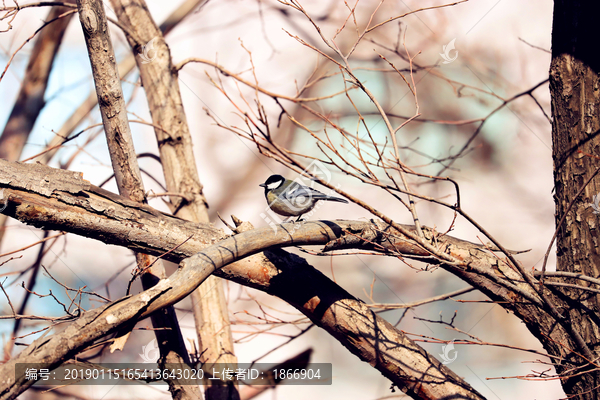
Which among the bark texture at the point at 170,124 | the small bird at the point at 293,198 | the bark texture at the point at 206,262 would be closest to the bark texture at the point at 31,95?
the bark texture at the point at 170,124

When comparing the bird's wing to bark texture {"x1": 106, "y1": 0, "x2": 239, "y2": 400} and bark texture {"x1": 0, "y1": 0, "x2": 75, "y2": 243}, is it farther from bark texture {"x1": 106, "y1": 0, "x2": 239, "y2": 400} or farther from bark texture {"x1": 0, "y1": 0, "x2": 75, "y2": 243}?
bark texture {"x1": 0, "y1": 0, "x2": 75, "y2": 243}

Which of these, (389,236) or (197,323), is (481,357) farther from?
(197,323)

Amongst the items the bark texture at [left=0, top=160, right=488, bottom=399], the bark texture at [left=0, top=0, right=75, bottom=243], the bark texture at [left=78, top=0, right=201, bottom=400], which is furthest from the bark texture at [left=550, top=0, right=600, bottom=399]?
the bark texture at [left=0, top=0, right=75, bottom=243]

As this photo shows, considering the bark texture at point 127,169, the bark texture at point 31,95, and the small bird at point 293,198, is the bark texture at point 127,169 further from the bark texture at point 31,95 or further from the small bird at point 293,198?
the bark texture at point 31,95

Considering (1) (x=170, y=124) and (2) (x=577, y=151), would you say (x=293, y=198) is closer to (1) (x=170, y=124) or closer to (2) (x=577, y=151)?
(1) (x=170, y=124)

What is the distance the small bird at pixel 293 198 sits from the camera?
3.99 ft

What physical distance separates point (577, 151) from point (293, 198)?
84 cm

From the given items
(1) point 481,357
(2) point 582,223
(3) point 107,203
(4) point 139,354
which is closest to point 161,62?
(3) point 107,203

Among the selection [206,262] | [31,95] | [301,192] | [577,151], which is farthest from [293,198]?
[31,95]

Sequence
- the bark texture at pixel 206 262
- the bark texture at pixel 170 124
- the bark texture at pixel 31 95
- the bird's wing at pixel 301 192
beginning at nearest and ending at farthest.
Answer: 1. the bark texture at pixel 206 262
2. the bird's wing at pixel 301 192
3. the bark texture at pixel 170 124
4. the bark texture at pixel 31 95

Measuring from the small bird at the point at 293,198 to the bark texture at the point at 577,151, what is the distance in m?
0.66

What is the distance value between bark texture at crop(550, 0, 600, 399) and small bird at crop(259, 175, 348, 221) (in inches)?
26.1

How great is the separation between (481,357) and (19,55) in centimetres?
291

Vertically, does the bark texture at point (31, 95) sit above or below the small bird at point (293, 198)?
above
